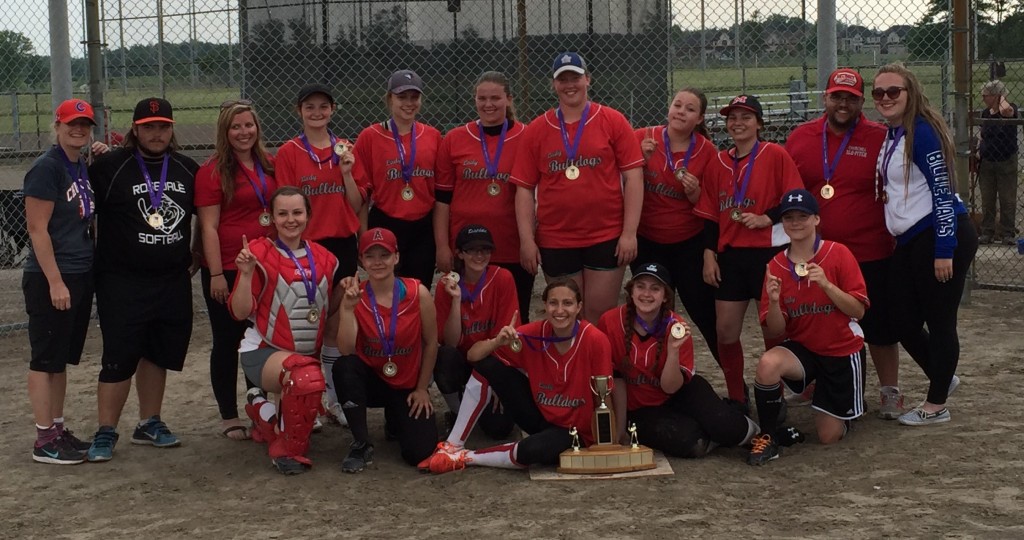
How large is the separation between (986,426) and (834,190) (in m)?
1.40

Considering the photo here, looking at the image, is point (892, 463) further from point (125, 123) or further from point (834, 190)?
point (125, 123)

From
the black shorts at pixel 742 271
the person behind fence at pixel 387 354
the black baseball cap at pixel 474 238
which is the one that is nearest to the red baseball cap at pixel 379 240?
the person behind fence at pixel 387 354

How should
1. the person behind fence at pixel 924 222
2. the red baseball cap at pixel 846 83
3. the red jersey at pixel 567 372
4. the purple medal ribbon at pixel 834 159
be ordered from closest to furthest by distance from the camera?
1. the red jersey at pixel 567 372
2. the person behind fence at pixel 924 222
3. the red baseball cap at pixel 846 83
4. the purple medal ribbon at pixel 834 159

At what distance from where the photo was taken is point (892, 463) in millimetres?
5328

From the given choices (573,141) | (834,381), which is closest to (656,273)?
(573,141)

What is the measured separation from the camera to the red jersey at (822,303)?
18.4ft

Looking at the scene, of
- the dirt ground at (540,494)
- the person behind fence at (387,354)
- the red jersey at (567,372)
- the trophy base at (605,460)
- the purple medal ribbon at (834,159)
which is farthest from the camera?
the purple medal ribbon at (834,159)

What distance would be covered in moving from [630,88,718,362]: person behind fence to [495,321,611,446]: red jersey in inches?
26.2

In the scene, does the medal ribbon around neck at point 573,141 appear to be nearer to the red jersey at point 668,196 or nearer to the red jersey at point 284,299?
the red jersey at point 668,196

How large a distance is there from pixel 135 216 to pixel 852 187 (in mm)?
3573

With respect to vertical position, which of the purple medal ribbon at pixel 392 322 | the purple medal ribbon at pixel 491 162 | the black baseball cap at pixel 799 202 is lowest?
the purple medal ribbon at pixel 392 322

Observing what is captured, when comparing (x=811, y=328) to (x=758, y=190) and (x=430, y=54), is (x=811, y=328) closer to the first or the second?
(x=758, y=190)

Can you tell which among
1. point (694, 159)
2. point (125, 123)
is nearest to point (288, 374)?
point (694, 159)

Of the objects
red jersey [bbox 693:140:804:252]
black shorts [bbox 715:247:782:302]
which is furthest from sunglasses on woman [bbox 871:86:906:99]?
black shorts [bbox 715:247:782:302]
